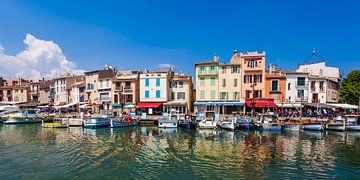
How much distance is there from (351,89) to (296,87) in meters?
11.5

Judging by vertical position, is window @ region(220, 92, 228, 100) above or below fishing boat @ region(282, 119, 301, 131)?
above

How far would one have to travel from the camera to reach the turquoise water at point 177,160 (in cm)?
1446

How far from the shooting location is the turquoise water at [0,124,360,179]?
14461 millimetres

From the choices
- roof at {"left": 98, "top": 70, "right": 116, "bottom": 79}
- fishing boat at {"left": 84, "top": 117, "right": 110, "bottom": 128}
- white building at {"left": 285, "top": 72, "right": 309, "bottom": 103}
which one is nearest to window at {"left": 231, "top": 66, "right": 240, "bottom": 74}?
white building at {"left": 285, "top": 72, "right": 309, "bottom": 103}

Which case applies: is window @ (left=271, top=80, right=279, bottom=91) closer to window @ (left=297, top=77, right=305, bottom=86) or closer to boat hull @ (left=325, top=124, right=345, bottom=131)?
window @ (left=297, top=77, right=305, bottom=86)

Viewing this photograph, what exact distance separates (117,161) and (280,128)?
91.8 feet

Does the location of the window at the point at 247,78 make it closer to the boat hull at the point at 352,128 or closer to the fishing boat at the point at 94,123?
the boat hull at the point at 352,128

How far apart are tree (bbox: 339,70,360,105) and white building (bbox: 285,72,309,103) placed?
8840 mm

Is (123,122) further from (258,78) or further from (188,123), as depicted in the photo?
(258,78)

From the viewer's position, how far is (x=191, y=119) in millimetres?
39250

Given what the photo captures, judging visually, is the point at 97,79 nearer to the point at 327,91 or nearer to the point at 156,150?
the point at 156,150

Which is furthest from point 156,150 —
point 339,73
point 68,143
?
point 339,73

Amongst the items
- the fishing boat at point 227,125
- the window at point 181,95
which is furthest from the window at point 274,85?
the window at point 181,95

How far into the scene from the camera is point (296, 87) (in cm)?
4434
